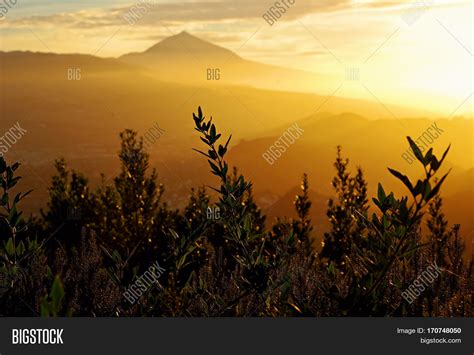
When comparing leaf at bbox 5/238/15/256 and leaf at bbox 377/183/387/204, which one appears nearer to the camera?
leaf at bbox 377/183/387/204

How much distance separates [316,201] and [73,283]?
591 inches

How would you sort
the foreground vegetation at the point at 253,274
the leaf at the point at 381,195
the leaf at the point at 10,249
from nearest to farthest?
the foreground vegetation at the point at 253,274
the leaf at the point at 381,195
the leaf at the point at 10,249

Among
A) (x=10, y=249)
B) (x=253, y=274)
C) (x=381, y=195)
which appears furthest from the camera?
(x=10, y=249)

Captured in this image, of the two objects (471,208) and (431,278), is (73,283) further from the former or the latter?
(471,208)

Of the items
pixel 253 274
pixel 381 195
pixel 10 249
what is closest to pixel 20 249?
pixel 10 249

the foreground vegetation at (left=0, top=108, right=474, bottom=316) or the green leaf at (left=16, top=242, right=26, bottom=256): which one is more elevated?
the green leaf at (left=16, top=242, right=26, bottom=256)

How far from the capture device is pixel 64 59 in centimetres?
5031

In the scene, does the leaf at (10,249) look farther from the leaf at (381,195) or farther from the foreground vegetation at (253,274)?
the leaf at (381,195)

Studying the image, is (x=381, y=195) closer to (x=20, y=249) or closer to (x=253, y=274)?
(x=253, y=274)

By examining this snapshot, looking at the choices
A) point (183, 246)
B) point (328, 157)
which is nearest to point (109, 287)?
point (183, 246)

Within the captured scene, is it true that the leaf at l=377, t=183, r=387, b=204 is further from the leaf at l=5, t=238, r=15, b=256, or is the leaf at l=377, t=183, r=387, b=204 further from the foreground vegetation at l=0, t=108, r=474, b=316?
the leaf at l=5, t=238, r=15, b=256

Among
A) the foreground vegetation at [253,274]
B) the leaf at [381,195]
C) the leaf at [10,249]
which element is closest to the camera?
the foreground vegetation at [253,274]

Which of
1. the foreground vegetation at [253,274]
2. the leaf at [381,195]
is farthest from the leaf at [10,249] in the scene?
the leaf at [381,195]

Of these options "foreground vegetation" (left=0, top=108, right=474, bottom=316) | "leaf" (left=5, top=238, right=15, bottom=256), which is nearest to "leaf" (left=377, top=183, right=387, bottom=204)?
"foreground vegetation" (left=0, top=108, right=474, bottom=316)
